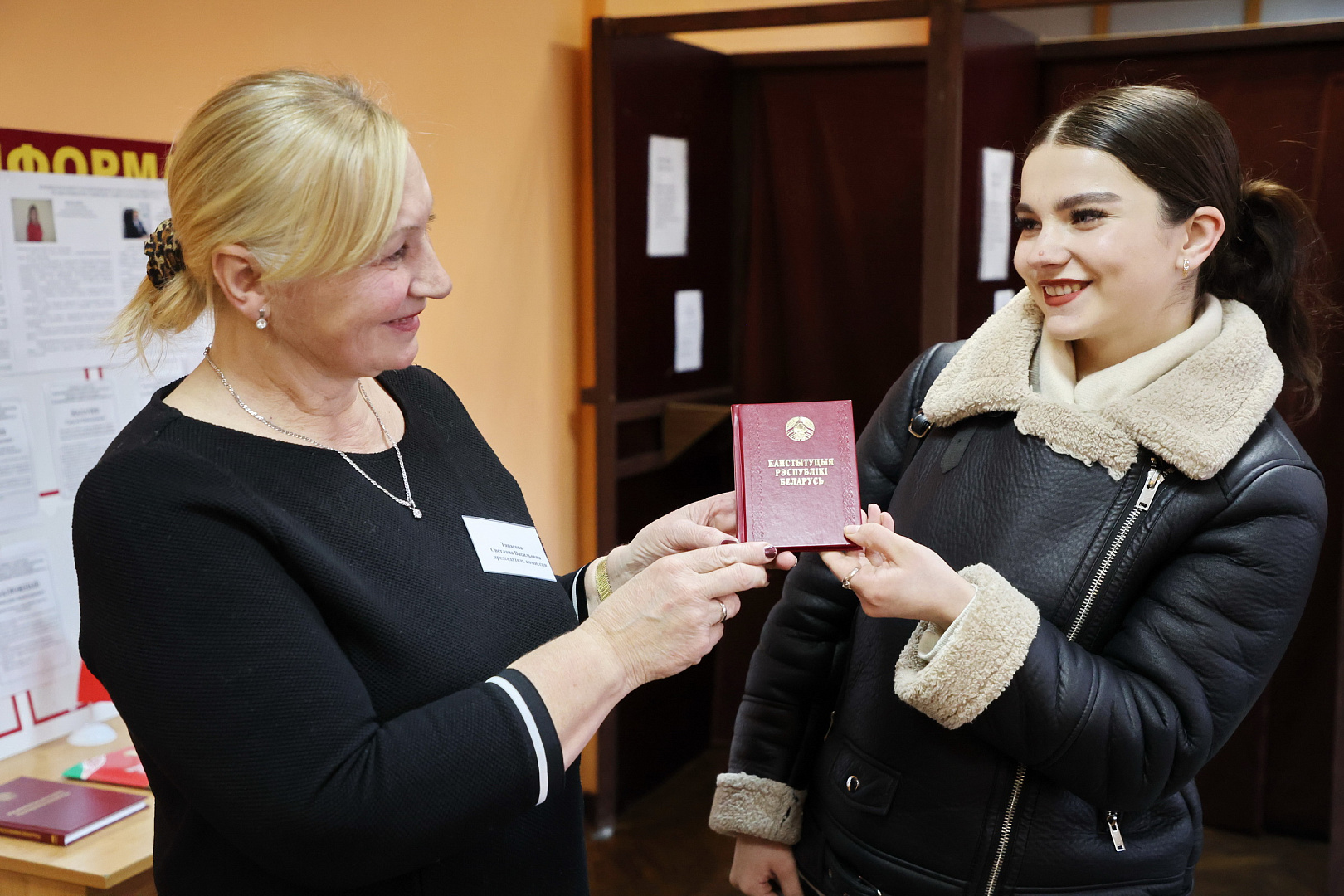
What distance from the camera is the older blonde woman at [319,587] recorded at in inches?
42.1

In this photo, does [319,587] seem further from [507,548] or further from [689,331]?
[689,331]

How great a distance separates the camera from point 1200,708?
1366 millimetres

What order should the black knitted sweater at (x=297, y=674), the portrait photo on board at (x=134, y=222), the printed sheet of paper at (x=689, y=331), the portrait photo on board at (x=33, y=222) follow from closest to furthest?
1. the black knitted sweater at (x=297, y=674)
2. the portrait photo on board at (x=33, y=222)
3. the portrait photo on board at (x=134, y=222)
4. the printed sheet of paper at (x=689, y=331)

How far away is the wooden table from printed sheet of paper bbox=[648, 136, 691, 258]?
232 centimetres

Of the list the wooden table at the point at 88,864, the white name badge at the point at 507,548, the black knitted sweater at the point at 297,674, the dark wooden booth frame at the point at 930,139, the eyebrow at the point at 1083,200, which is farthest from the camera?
the dark wooden booth frame at the point at 930,139

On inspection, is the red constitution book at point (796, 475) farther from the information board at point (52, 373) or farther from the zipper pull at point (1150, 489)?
the information board at point (52, 373)

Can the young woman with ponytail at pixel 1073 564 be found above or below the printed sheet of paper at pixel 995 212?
below

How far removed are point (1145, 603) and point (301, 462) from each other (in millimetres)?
1013

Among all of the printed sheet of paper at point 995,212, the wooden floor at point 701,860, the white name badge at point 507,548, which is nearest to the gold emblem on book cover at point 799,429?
the white name badge at point 507,548

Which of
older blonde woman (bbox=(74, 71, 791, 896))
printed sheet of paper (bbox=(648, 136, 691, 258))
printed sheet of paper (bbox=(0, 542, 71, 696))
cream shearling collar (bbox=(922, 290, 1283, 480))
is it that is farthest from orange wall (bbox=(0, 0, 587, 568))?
cream shearling collar (bbox=(922, 290, 1283, 480))

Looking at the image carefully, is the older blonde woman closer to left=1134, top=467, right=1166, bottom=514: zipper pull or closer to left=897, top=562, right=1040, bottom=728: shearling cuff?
left=897, top=562, right=1040, bottom=728: shearling cuff

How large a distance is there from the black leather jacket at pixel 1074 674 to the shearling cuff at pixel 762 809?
0.07m

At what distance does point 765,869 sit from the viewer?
1.71 meters

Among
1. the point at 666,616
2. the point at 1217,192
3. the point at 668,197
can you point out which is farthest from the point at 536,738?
the point at 668,197
